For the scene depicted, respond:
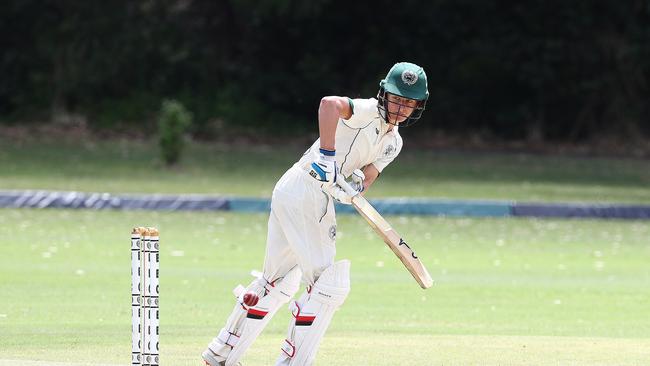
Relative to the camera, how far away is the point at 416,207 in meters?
16.8

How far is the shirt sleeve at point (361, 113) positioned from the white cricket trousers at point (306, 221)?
309 mm

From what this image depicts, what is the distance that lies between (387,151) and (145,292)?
1.61m

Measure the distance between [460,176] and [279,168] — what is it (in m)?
2.95

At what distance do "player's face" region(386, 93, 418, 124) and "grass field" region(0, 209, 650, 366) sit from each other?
145 centimetres

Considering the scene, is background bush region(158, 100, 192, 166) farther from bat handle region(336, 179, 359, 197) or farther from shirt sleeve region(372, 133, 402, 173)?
bat handle region(336, 179, 359, 197)

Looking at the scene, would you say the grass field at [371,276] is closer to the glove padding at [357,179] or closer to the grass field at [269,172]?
the grass field at [269,172]

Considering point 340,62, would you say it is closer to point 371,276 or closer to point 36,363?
point 371,276

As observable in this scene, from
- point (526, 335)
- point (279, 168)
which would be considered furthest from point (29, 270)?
point (279, 168)

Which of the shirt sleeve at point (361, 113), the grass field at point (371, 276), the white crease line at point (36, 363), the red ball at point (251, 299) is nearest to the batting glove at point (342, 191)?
the shirt sleeve at point (361, 113)

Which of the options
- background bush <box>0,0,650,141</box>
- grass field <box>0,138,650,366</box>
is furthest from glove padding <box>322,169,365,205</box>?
background bush <box>0,0,650,141</box>

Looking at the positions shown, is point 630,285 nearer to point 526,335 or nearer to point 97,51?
point 526,335

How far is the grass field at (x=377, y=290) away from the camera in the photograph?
7449mm

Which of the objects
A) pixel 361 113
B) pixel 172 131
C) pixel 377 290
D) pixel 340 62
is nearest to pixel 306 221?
pixel 361 113

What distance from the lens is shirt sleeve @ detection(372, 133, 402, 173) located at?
253 inches
